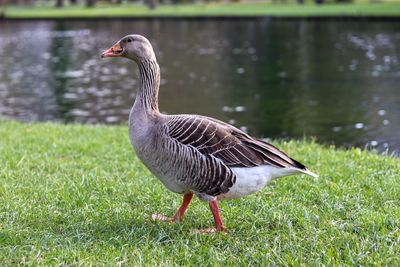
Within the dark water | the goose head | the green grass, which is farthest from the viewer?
the dark water

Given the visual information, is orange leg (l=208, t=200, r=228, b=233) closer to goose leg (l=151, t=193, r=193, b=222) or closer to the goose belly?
the goose belly

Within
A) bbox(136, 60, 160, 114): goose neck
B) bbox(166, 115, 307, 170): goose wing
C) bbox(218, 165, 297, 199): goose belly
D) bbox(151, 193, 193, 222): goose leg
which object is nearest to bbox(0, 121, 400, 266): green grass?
bbox(151, 193, 193, 222): goose leg

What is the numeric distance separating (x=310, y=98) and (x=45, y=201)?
1330cm

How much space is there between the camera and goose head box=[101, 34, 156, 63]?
16.6 ft

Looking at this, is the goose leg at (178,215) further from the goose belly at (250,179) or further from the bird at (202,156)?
the goose belly at (250,179)

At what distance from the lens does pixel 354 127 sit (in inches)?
546

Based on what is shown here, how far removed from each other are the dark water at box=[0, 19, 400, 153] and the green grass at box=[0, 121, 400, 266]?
5.87 metres

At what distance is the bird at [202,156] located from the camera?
4723 millimetres

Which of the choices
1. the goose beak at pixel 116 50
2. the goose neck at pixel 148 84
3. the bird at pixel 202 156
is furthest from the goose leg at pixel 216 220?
the goose beak at pixel 116 50

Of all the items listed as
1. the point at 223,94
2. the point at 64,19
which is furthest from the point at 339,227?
the point at 64,19

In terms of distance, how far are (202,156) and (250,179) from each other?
45 cm

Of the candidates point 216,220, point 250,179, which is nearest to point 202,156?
point 250,179

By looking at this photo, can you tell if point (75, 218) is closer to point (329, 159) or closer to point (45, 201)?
point (45, 201)

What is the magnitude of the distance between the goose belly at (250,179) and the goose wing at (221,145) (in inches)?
1.7
